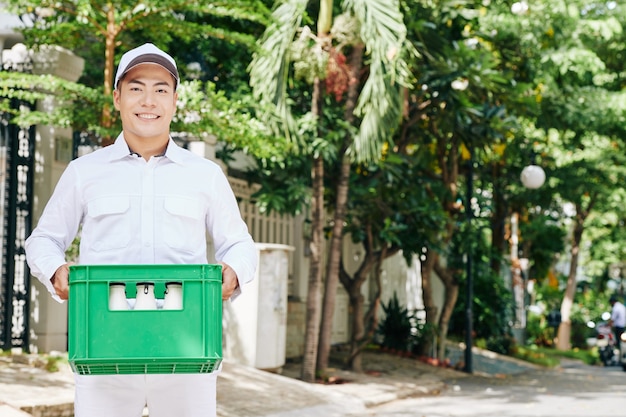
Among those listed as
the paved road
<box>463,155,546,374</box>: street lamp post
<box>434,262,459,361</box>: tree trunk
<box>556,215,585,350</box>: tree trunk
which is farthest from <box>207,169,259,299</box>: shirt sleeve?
<box>556,215,585,350</box>: tree trunk

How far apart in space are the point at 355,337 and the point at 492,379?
10.4 ft

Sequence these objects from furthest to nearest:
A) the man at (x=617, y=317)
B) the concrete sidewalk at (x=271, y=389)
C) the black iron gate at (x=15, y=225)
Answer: the man at (x=617, y=317), the black iron gate at (x=15, y=225), the concrete sidewalk at (x=271, y=389)

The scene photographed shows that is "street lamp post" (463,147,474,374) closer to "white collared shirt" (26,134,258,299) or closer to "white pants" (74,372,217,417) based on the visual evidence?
"white collared shirt" (26,134,258,299)

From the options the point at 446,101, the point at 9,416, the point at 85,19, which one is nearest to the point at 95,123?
the point at 85,19

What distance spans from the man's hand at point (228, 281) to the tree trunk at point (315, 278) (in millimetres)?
11315

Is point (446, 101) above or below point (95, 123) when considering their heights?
above

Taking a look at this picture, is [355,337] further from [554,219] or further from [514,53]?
[554,219]

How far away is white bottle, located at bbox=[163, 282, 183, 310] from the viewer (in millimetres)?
3199

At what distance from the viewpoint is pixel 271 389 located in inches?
517

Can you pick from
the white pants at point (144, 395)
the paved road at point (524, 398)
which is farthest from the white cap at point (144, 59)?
the paved road at point (524, 398)

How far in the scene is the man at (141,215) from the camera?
11.2 feet

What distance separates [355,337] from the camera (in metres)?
17.1

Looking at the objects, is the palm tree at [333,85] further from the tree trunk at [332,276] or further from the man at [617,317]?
the man at [617,317]

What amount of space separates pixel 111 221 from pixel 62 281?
10.9 inches
